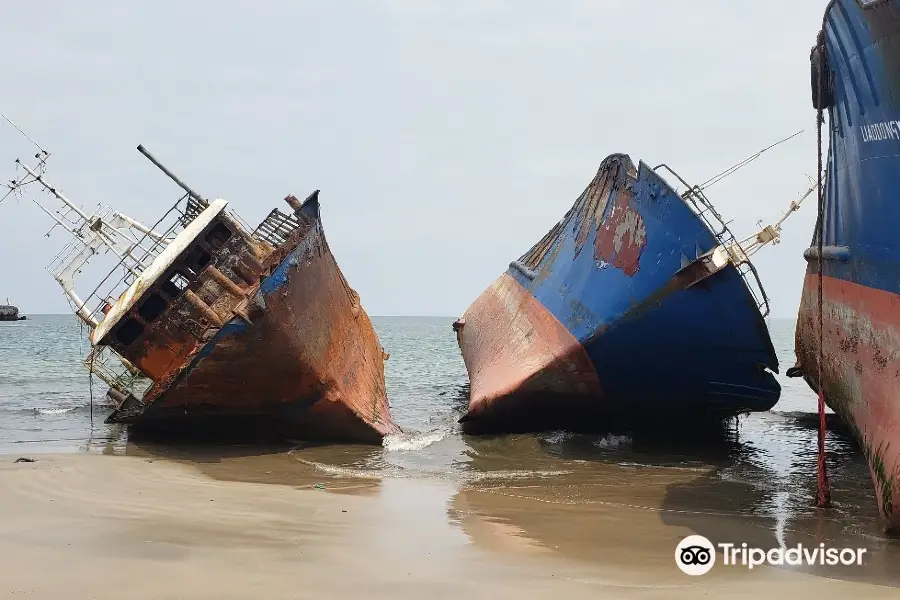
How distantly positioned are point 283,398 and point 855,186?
19.7ft

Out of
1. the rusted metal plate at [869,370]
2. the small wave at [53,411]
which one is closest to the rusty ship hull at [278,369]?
the small wave at [53,411]

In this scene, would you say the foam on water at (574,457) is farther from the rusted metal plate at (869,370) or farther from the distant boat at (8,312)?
the distant boat at (8,312)

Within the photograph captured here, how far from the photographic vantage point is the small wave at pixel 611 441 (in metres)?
9.69

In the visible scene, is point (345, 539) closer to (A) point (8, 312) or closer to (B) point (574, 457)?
(B) point (574, 457)

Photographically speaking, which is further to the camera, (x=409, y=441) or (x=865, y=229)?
(x=409, y=441)

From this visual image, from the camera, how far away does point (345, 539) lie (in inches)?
196

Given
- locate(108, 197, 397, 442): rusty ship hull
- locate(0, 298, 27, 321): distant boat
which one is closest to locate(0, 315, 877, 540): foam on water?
locate(108, 197, 397, 442): rusty ship hull

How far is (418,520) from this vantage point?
5758 mm

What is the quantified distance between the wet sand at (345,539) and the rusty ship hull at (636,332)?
181 cm

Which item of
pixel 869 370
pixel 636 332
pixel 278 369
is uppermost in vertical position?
pixel 636 332

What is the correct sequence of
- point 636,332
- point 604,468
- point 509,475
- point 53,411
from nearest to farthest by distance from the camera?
point 509,475
point 604,468
point 636,332
point 53,411

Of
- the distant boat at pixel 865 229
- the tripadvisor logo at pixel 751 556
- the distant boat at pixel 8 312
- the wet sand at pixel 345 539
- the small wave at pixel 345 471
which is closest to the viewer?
the wet sand at pixel 345 539

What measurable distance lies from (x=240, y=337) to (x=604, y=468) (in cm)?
387

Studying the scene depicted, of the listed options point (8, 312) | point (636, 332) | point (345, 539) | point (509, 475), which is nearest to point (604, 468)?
point (509, 475)
